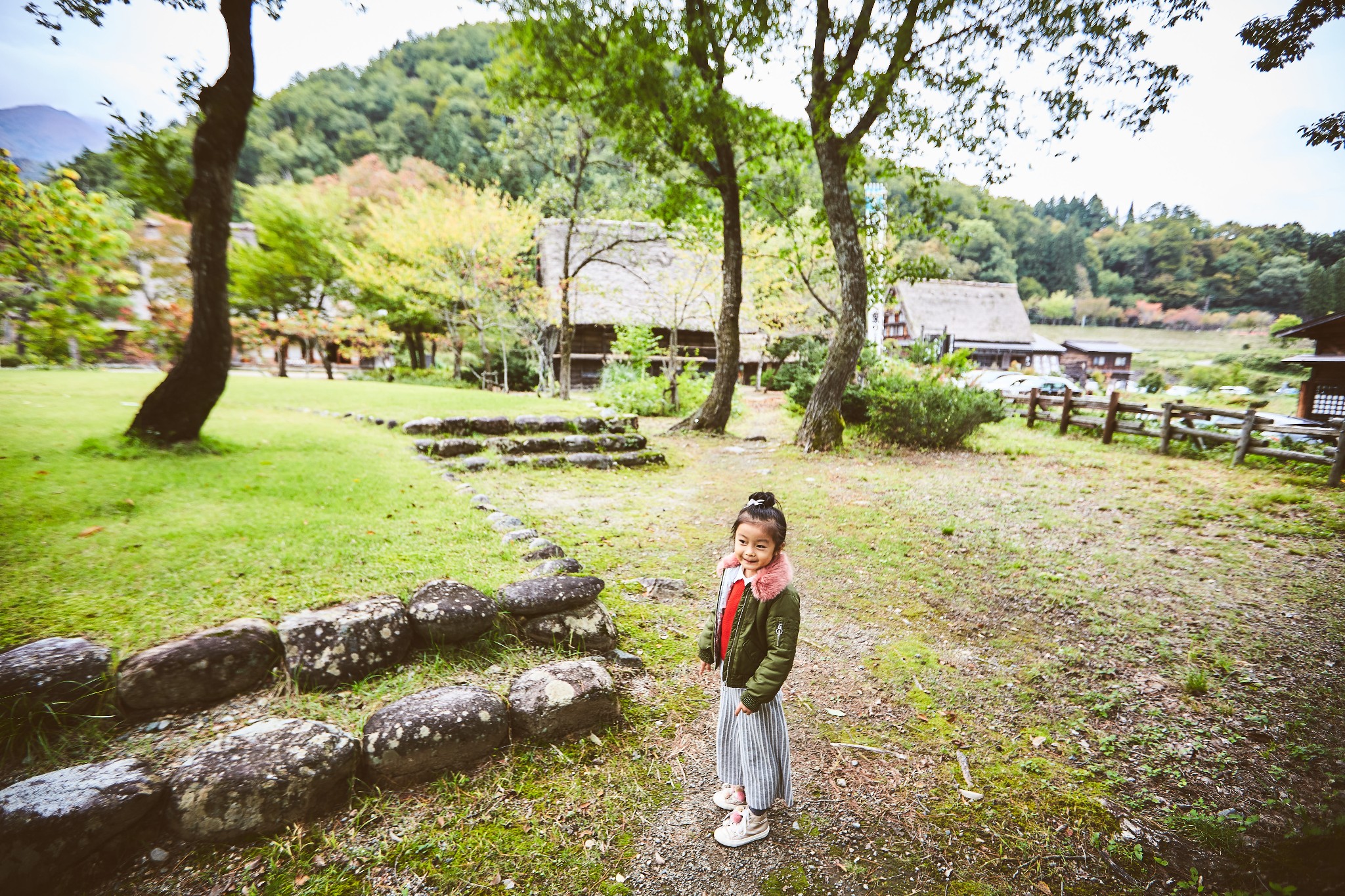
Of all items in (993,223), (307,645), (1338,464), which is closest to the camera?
(307,645)

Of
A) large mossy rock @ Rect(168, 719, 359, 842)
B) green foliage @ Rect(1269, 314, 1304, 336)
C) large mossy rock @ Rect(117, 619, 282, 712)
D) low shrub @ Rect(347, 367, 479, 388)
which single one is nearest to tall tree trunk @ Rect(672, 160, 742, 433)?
green foliage @ Rect(1269, 314, 1304, 336)

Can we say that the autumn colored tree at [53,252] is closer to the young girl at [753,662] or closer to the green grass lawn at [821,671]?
the green grass lawn at [821,671]

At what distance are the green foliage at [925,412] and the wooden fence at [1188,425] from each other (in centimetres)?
335

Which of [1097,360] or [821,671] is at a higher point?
[1097,360]

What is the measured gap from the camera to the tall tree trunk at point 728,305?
413 inches

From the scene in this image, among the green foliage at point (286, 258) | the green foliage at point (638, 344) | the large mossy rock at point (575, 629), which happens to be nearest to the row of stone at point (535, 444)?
the large mossy rock at point (575, 629)

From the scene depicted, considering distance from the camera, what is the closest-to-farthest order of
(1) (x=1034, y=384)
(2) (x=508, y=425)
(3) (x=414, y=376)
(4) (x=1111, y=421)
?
(2) (x=508, y=425)
(4) (x=1111, y=421)
(1) (x=1034, y=384)
(3) (x=414, y=376)

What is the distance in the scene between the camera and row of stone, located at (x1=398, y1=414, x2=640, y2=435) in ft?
27.1

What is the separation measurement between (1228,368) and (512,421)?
17386mm

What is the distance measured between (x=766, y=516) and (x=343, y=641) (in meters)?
2.20

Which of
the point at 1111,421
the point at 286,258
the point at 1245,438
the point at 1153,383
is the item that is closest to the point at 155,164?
the point at 1245,438

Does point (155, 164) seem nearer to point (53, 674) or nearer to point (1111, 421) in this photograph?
point (53, 674)

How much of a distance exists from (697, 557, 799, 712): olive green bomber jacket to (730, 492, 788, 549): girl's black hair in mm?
123

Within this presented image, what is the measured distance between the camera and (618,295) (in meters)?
22.5
